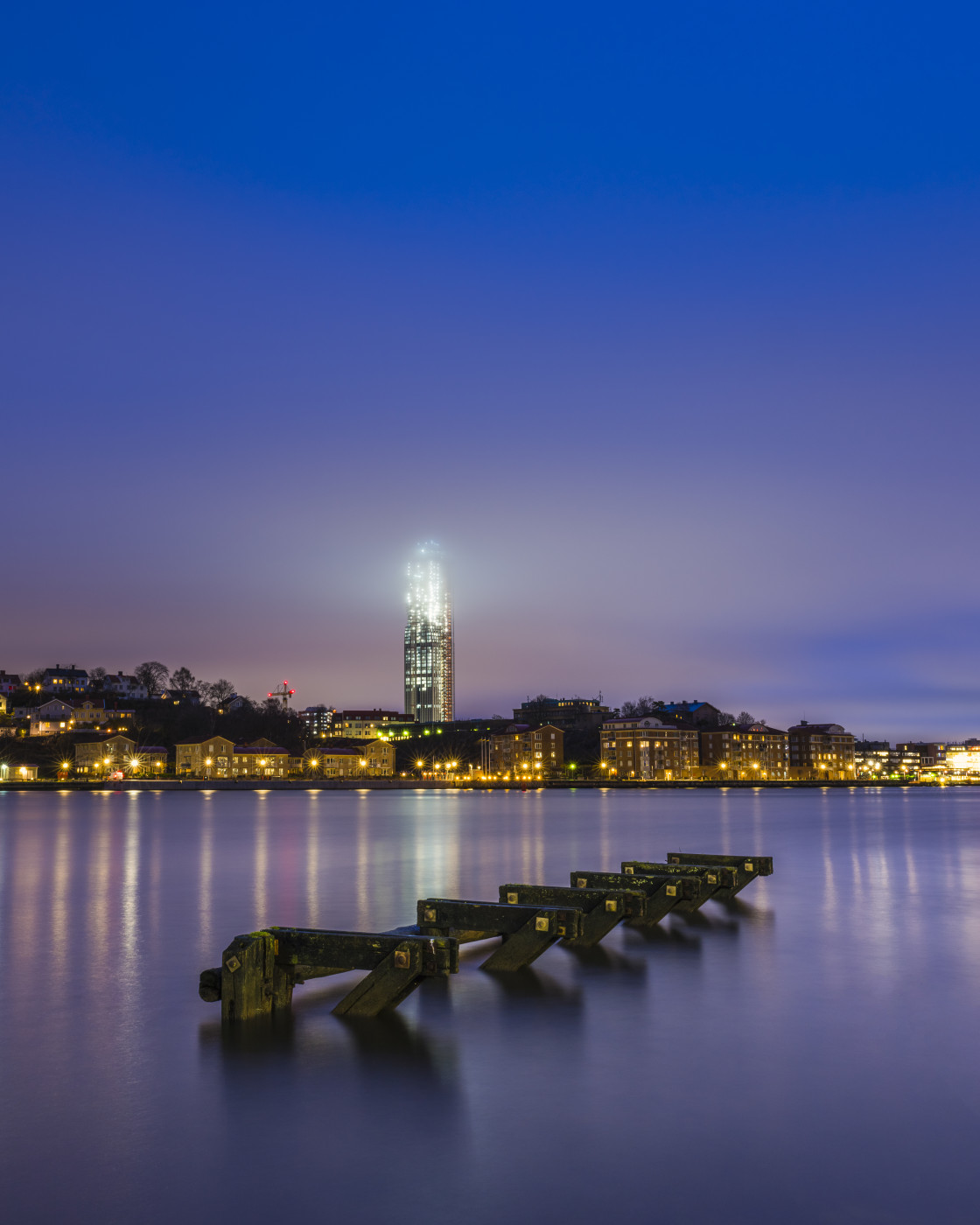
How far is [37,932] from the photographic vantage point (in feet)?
72.8

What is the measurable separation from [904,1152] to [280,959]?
302 inches

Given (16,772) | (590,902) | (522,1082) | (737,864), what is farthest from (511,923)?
(16,772)

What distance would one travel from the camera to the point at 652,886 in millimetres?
20656

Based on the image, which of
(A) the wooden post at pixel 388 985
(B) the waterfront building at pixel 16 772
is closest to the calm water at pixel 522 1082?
(A) the wooden post at pixel 388 985

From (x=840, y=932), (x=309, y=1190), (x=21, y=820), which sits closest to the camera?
(x=309, y=1190)

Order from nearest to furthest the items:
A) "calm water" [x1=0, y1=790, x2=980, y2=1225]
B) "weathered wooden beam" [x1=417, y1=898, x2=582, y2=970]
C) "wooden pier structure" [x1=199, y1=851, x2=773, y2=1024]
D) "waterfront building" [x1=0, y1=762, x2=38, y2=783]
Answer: "calm water" [x1=0, y1=790, x2=980, y2=1225], "wooden pier structure" [x1=199, y1=851, x2=773, y2=1024], "weathered wooden beam" [x1=417, y1=898, x2=582, y2=970], "waterfront building" [x1=0, y1=762, x2=38, y2=783]

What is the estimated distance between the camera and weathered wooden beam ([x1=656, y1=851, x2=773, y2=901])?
1012 inches

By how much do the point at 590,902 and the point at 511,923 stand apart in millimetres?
2917

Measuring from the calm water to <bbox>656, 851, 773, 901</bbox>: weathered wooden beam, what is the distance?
30.8 inches

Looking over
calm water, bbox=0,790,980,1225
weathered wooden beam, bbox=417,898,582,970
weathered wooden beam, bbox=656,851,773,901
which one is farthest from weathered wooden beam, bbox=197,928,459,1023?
weathered wooden beam, bbox=656,851,773,901

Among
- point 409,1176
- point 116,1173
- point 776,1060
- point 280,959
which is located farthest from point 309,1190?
point 776,1060

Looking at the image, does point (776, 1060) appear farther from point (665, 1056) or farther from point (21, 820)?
point (21, 820)

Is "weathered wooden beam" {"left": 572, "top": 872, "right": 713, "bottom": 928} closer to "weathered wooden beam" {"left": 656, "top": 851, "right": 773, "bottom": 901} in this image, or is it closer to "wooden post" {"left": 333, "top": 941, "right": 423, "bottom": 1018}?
"weathered wooden beam" {"left": 656, "top": 851, "right": 773, "bottom": 901}

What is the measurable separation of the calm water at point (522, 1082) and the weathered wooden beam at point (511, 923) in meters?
0.55
